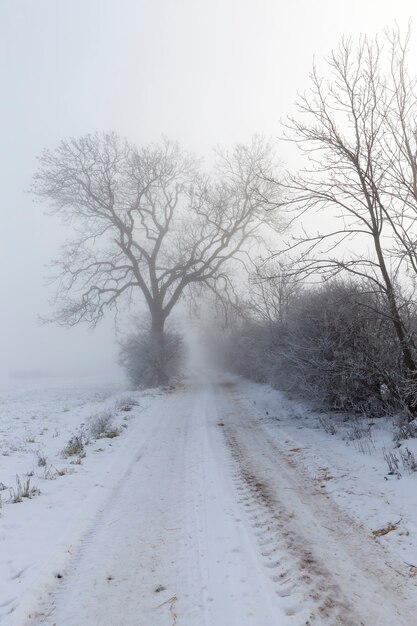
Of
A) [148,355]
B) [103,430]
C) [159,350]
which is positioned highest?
[159,350]

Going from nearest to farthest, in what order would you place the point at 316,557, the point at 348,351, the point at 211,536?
the point at 316,557
the point at 211,536
the point at 348,351

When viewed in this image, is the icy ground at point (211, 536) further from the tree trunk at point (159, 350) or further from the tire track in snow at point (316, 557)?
the tree trunk at point (159, 350)

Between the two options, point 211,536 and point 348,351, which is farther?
point 348,351

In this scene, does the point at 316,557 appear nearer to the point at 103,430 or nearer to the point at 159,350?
the point at 103,430

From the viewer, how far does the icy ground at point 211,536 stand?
2702 mm

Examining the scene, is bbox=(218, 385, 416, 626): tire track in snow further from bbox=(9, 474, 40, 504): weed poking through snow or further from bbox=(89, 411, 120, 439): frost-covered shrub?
bbox=(89, 411, 120, 439): frost-covered shrub

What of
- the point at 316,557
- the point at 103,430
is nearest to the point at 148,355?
the point at 103,430

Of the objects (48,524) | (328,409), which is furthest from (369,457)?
(48,524)

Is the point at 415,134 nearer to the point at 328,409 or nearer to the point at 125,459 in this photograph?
the point at 328,409

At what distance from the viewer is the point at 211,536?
379 cm

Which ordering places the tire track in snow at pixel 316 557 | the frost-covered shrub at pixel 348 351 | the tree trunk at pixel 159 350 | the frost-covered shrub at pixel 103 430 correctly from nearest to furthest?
the tire track in snow at pixel 316 557, the frost-covered shrub at pixel 348 351, the frost-covered shrub at pixel 103 430, the tree trunk at pixel 159 350

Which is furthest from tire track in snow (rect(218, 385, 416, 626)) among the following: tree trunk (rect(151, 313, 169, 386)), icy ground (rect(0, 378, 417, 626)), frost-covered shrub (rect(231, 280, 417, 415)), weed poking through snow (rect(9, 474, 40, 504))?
tree trunk (rect(151, 313, 169, 386))

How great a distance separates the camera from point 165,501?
4836mm

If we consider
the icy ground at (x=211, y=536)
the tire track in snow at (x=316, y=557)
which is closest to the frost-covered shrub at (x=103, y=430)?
the icy ground at (x=211, y=536)
